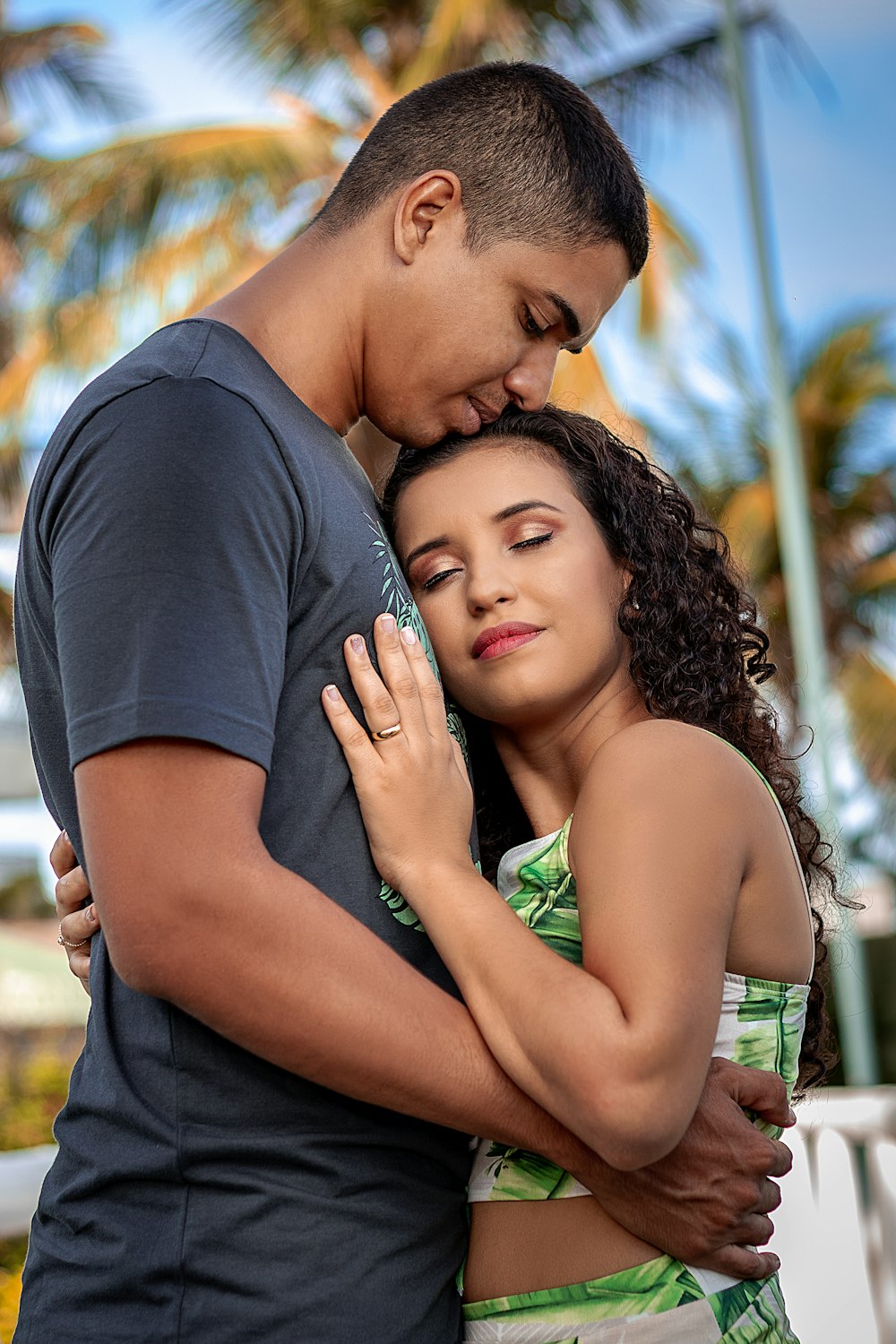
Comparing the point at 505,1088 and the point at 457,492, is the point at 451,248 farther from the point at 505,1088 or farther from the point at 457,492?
the point at 505,1088

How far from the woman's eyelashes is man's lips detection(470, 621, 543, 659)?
0.48 ft

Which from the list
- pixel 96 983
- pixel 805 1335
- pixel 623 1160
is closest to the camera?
pixel 623 1160

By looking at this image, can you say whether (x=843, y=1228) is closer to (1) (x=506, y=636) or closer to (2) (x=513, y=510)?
(1) (x=506, y=636)

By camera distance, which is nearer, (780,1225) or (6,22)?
(780,1225)

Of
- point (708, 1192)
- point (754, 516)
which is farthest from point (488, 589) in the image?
point (754, 516)

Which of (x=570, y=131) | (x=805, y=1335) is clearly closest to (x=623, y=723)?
(x=570, y=131)

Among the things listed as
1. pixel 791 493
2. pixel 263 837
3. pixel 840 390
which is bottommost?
pixel 263 837

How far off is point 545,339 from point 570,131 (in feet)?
1.15

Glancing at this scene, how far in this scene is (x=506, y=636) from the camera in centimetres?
235

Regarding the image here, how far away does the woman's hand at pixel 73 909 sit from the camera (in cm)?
223

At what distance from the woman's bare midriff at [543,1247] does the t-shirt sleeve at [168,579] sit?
82 cm

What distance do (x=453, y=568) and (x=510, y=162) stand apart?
2.20 feet

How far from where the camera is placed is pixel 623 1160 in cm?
175

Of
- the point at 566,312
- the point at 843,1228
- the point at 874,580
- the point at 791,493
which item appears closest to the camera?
the point at 566,312
